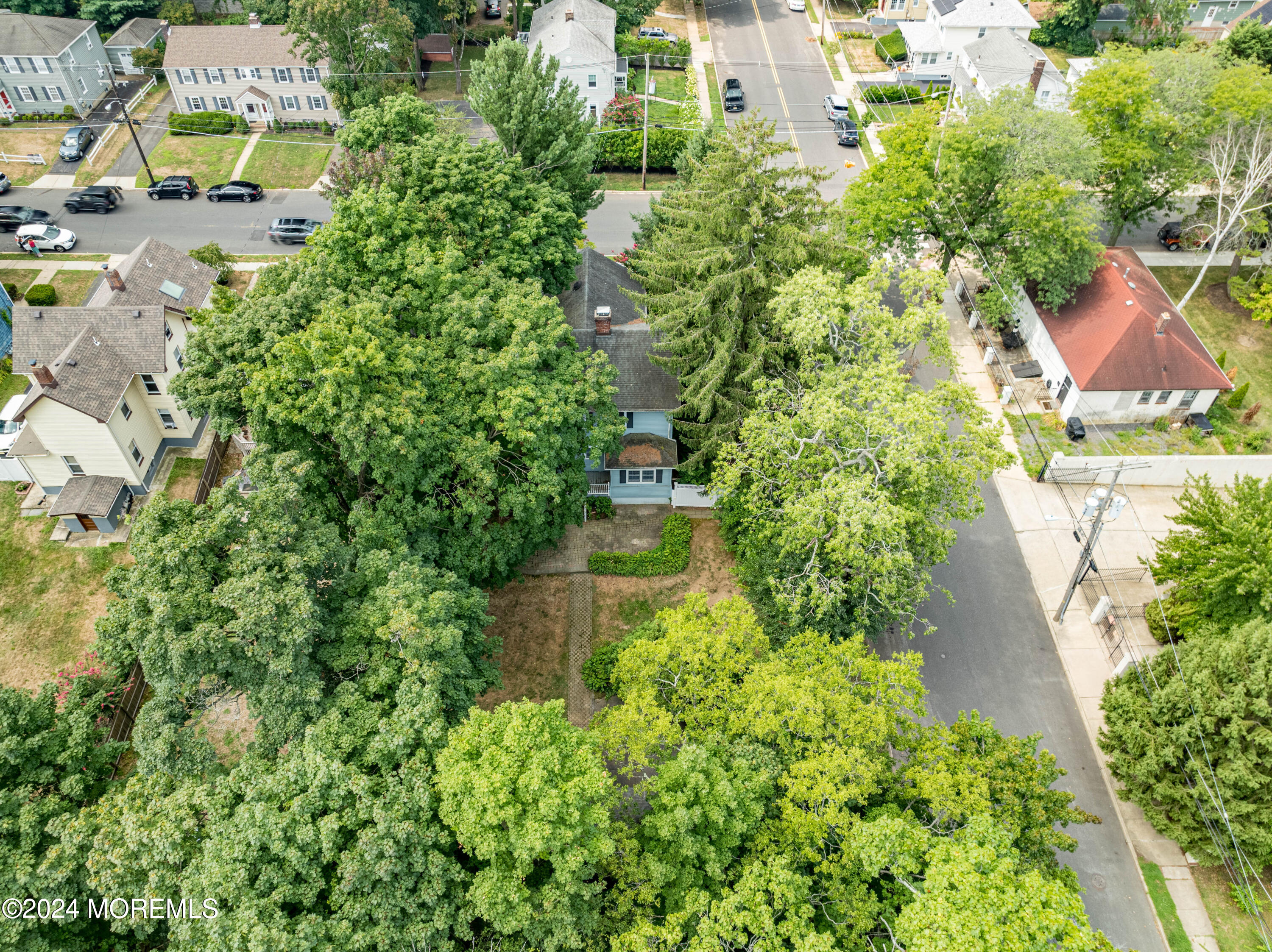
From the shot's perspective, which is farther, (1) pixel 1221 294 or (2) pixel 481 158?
(1) pixel 1221 294

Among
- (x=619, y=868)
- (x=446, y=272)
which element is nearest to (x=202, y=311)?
(x=446, y=272)

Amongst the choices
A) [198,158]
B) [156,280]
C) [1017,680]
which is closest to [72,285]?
[156,280]

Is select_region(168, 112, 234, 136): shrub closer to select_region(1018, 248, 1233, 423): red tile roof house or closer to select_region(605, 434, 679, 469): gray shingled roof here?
select_region(605, 434, 679, 469): gray shingled roof

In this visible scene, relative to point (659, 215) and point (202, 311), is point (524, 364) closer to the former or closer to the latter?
point (202, 311)

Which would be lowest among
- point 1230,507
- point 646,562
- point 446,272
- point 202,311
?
point 646,562

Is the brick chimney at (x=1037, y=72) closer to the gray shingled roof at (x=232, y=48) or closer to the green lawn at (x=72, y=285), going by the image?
the gray shingled roof at (x=232, y=48)

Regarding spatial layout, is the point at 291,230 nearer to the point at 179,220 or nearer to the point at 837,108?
the point at 179,220

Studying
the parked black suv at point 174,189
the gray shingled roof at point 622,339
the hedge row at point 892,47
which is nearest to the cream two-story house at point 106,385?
the gray shingled roof at point 622,339

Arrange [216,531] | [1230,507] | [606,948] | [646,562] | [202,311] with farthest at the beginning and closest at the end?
1. [646,562]
2. [202,311]
3. [1230,507]
4. [216,531]
5. [606,948]
